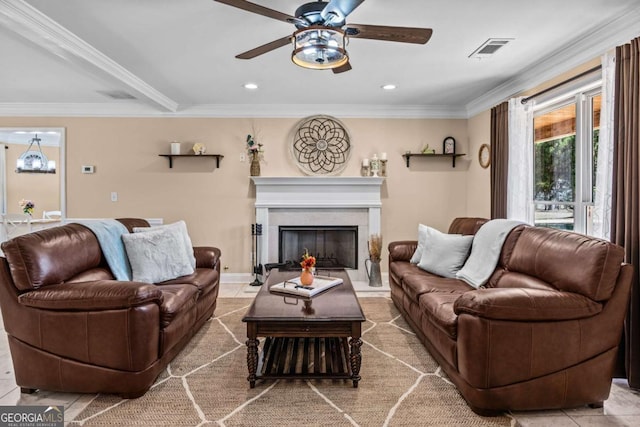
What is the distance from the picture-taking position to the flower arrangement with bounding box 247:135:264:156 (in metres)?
4.86

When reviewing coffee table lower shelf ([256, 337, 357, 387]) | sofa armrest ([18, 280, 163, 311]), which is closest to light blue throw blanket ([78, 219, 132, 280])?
sofa armrest ([18, 280, 163, 311])

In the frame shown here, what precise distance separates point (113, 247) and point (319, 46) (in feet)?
7.26

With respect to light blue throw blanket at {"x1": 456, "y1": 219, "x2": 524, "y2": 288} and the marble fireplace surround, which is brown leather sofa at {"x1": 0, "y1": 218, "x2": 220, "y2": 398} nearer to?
→ light blue throw blanket at {"x1": 456, "y1": 219, "x2": 524, "y2": 288}

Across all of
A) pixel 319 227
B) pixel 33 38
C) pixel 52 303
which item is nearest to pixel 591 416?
pixel 52 303

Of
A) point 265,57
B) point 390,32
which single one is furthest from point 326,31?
point 265,57

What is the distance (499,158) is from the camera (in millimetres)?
3959

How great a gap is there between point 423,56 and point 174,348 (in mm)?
3072

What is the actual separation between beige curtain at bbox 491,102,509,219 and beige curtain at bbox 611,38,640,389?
4.64 ft

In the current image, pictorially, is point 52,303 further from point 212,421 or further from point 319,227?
point 319,227

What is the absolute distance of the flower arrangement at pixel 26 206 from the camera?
6.92 m

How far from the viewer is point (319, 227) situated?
4.99 m

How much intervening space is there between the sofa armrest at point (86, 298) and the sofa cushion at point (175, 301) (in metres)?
0.23

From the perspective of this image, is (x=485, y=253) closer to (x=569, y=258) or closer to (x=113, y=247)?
(x=569, y=258)

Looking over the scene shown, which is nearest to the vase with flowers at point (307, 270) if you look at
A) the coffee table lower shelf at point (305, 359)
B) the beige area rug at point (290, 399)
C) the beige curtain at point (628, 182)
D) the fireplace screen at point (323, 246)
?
the coffee table lower shelf at point (305, 359)
